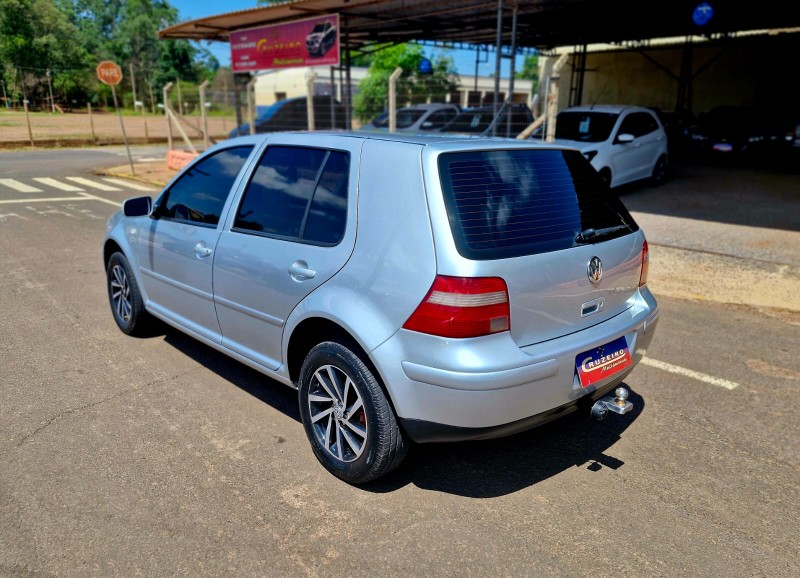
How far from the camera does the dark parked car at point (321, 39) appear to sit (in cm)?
1410

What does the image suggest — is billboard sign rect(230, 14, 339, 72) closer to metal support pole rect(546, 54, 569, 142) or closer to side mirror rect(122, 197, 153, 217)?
metal support pole rect(546, 54, 569, 142)

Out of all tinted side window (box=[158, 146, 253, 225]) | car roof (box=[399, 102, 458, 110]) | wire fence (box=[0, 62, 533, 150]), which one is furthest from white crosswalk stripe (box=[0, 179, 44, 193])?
tinted side window (box=[158, 146, 253, 225])

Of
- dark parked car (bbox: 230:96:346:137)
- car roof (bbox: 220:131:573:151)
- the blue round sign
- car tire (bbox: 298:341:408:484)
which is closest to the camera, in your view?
car tire (bbox: 298:341:408:484)

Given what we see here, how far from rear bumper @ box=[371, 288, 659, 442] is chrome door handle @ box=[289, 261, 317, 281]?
61cm

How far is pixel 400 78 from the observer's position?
76.3 feet

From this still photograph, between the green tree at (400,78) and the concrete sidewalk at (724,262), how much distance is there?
27.1ft

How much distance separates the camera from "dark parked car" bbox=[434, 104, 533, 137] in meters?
12.8

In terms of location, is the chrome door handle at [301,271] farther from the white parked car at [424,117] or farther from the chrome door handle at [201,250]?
the white parked car at [424,117]

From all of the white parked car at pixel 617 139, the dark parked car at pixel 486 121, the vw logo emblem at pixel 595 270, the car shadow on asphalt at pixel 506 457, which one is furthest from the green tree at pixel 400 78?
the vw logo emblem at pixel 595 270

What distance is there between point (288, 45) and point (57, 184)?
6.64 m

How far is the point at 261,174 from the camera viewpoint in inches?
146

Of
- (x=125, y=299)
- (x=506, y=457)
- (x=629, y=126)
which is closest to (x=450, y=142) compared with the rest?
(x=506, y=457)

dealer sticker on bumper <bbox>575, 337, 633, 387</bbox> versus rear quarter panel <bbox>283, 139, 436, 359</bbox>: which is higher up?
rear quarter panel <bbox>283, 139, 436, 359</bbox>

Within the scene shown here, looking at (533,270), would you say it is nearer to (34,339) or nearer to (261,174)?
(261,174)
